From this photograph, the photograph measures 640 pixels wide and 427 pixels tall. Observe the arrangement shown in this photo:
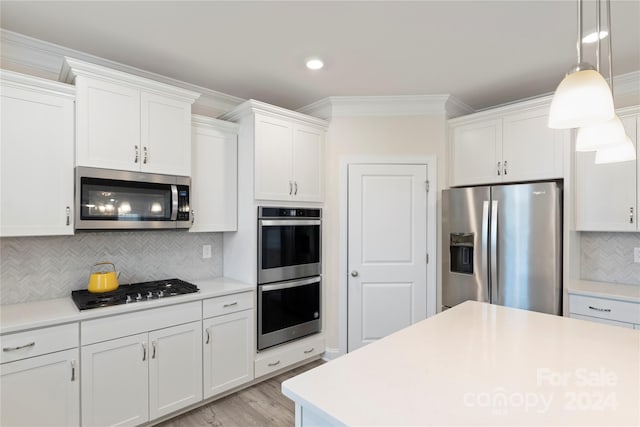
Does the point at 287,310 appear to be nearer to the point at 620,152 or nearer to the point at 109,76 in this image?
the point at 109,76

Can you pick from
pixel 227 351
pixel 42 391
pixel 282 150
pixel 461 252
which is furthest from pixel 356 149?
pixel 42 391

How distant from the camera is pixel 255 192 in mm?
2857

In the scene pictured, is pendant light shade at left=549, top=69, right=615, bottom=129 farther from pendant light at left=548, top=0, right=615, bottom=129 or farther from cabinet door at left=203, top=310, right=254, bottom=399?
cabinet door at left=203, top=310, right=254, bottom=399

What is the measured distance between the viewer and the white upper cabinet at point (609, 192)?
2.57 meters

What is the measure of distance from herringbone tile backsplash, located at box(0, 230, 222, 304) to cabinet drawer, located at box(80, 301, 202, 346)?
0.56m

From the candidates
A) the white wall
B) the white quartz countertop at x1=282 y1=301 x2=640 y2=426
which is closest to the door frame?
the white wall

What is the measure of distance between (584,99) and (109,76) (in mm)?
2553

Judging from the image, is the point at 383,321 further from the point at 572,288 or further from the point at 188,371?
the point at 188,371

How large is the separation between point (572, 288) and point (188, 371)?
116 inches

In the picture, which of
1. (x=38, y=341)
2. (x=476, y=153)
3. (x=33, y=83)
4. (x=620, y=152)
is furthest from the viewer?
(x=476, y=153)

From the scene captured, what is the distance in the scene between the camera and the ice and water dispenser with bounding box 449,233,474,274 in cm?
298

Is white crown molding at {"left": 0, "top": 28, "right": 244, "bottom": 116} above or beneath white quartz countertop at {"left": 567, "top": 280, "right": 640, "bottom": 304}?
above

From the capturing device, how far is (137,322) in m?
2.20

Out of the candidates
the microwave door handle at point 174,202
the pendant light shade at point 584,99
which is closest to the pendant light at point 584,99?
the pendant light shade at point 584,99
